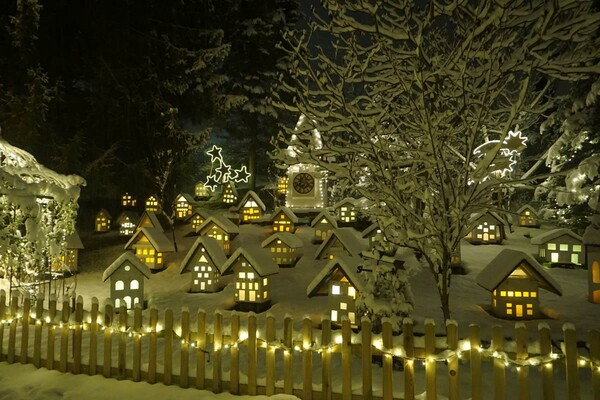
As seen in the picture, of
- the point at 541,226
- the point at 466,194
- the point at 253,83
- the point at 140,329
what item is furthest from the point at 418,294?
the point at 253,83

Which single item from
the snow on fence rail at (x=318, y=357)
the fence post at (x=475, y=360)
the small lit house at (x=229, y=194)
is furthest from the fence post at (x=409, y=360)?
the small lit house at (x=229, y=194)

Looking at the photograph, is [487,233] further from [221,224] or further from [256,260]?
[256,260]

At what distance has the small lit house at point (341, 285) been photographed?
27.6 feet

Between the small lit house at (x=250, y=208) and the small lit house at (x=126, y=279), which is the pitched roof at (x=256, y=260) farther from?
the small lit house at (x=250, y=208)

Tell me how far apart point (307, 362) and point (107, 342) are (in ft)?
10.8

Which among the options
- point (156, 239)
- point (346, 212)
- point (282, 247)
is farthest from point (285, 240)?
point (346, 212)

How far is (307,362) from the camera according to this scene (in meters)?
5.36

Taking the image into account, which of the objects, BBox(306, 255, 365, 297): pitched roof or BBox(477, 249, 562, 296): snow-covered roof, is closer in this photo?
BBox(306, 255, 365, 297): pitched roof

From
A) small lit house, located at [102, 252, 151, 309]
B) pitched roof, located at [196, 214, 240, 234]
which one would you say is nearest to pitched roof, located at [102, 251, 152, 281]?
small lit house, located at [102, 252, 151, 309]

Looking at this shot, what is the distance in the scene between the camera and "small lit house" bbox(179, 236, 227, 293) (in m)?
11.9

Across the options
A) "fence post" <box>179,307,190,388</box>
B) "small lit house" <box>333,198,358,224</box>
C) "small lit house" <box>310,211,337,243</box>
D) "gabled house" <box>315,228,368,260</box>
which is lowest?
"fence post" <box>179,307,190,388</box>

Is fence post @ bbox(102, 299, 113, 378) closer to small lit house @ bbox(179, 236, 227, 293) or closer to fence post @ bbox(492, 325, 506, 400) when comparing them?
small lit house @ bbox(179, 236, 227, 293)

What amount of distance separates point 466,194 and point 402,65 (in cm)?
249

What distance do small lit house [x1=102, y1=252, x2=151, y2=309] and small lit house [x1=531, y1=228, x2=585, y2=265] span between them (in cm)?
1311
